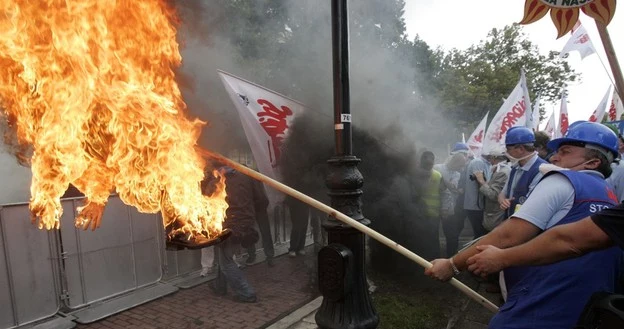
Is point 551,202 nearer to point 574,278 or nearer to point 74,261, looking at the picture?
point 574,278

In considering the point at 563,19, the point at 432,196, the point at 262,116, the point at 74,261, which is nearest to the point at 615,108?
the point at 432,196

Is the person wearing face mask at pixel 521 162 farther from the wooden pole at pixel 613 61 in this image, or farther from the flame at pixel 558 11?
the wooden pole at pixel 613 61

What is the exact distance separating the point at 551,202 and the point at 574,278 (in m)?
0.45

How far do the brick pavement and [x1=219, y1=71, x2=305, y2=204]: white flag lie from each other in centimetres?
171

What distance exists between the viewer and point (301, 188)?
688 centimetres

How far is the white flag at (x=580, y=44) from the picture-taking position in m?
8.36

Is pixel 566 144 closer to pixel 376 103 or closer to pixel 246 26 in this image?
pixel 376 103

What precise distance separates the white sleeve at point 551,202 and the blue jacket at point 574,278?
0.03 m

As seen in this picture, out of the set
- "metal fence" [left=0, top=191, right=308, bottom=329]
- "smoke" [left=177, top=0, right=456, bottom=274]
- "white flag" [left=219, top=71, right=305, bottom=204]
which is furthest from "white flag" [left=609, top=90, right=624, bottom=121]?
"metal fence" [left=0, top=191, right=308, bottom=329]

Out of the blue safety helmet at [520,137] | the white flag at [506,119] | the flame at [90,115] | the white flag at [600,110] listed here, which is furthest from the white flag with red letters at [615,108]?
the flame at [90,115]

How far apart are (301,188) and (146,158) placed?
165 inches

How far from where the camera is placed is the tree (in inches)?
1081

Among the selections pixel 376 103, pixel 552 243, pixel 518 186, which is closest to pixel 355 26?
pixel 376 103

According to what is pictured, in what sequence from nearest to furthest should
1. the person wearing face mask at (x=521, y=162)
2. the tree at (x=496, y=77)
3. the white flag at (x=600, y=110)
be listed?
1. the person wearing face mask at (x=521, y=162)
2. the white flag at (x=600, y=110)
3. the tree at (x=496, y=77)
